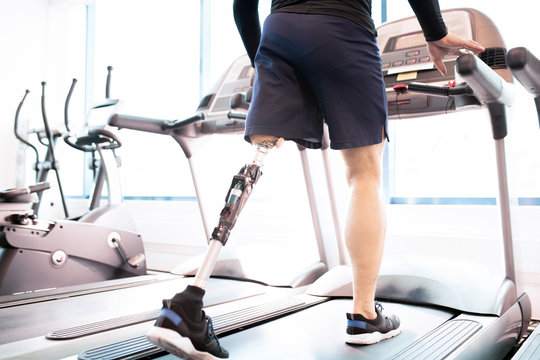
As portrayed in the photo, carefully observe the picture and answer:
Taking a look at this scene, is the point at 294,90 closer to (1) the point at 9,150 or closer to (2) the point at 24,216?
(2) the point at 24,216

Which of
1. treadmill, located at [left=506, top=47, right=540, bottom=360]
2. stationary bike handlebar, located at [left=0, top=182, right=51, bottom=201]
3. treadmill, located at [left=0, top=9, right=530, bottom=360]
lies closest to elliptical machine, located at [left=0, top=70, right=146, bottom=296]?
stationary bike handlebar, located at [left=0, top=182, right=51, bottom=201]

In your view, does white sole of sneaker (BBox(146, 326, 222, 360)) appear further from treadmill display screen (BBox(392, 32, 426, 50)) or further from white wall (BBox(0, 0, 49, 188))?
white wall (BBox(0, 0, 49, 188))

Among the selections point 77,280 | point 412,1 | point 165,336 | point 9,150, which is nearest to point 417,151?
point 412,1

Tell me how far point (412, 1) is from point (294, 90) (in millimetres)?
410

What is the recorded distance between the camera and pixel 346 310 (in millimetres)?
2018

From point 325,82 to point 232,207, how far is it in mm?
435

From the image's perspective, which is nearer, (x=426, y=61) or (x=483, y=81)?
(x=483, y=81)

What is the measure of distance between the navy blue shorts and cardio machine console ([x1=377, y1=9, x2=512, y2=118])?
80 centimetres

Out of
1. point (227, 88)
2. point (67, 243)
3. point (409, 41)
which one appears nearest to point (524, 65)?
point (409, 41)

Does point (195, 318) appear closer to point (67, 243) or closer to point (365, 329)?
point (365, 329)

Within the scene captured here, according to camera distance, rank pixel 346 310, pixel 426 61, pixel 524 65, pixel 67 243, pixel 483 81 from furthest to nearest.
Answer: pixel 67 243 → pixel 426 61 → pixel 346 310 → pixel 483 81 → pixel 524 65

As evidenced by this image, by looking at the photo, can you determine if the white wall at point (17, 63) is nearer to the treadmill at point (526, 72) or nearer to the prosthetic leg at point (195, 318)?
the prosthetic leg at point (195, 318)

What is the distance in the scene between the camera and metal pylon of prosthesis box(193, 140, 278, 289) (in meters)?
1.17

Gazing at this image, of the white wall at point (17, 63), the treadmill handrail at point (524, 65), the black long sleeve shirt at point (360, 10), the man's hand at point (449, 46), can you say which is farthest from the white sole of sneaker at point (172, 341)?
the white wall at point (17, 63)
